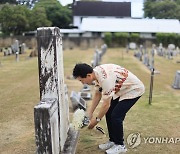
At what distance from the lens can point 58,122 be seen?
427cm

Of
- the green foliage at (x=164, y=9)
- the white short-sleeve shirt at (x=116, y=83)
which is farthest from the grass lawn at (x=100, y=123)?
the green foliage at (x=164, y=9)

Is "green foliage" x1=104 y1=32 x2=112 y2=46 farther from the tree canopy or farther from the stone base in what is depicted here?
the stone base

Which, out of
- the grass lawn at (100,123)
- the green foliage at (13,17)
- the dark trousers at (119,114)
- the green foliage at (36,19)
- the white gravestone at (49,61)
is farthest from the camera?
the green foliage at (36,19)

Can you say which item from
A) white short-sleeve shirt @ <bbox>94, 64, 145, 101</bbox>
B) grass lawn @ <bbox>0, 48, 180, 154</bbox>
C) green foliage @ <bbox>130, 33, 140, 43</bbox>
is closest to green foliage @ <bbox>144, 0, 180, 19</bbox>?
green foliage @ <bbox>130, 33, 140, 43</bbox>

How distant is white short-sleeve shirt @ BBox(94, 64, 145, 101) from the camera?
4.12 m

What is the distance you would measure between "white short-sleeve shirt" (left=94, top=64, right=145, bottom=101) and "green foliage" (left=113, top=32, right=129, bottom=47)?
34.9 metres

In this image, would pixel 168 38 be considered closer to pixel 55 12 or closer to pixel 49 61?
pixel 55 12

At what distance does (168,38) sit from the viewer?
3834 cm

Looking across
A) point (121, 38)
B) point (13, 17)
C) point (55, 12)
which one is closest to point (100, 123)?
point (13, 17)

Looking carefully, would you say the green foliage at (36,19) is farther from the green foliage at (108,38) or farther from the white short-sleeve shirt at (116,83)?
the white short-sleeve shirt at (116,83)

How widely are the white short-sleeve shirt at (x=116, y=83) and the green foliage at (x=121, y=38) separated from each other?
34.9 metres

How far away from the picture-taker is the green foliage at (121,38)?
3888 cm

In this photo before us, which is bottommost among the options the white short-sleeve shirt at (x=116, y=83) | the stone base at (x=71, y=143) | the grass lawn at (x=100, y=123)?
the grass lawn at (x=100, y=123)

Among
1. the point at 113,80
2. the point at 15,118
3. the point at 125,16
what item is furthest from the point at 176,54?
the point at 125,16
